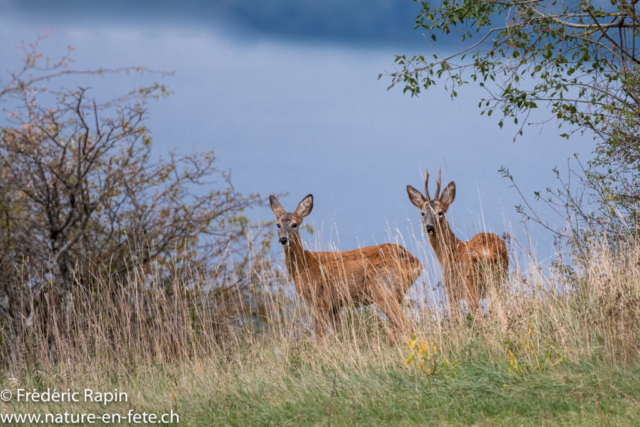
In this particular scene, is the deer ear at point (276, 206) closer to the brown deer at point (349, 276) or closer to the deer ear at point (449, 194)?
the brown deer at point (349, 276)

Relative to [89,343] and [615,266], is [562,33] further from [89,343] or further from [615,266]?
[89,343]

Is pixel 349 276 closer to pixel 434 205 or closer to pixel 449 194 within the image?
pixel 434 205

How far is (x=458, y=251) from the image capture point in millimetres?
8203

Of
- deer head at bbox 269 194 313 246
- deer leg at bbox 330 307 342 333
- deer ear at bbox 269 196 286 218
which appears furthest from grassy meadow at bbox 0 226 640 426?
deer ear at bbox 269 196 286 218

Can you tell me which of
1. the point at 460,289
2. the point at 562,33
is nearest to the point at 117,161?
the point at 460,289

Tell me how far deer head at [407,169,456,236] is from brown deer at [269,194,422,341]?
46 centimetres

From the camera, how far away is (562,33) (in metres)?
8.66

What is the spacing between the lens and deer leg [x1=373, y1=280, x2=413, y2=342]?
24.4 feet

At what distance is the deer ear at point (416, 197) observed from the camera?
817 centimetres

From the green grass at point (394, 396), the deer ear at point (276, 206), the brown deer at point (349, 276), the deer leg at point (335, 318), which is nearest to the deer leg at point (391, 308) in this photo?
the brown deer at point (349, 276)

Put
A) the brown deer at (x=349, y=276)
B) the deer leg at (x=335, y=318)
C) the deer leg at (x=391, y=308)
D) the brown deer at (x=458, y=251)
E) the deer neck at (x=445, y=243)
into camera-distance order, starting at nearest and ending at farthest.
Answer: the deer leg at (x=391, y=308) < the brown deer at (x=458, y=251) < the brown deer at (x=349, y=276) < the deer neck at (x=445, y=243) < the deer leg at (x=335, y=318)

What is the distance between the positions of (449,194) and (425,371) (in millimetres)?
3168

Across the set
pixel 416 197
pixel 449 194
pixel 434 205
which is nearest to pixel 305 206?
pixel 416 197

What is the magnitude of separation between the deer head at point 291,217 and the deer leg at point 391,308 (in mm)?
1316
